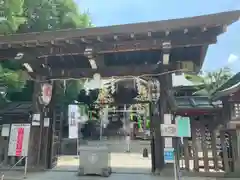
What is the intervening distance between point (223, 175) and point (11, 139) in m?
7.35

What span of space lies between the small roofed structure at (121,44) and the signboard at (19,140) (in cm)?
192

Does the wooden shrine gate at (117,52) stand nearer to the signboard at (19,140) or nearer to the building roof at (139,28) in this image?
the building roof at (139,28)

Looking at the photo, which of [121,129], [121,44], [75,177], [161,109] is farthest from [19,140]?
[121,129]

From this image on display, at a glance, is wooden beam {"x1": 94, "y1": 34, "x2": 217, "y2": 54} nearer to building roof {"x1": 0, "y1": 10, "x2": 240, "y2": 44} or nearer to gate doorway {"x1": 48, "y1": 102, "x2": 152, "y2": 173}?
building roof {"x1": 0, "y1": 10, "x2": 240, "y2": 44}

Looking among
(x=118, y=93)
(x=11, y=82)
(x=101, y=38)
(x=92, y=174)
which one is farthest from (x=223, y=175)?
(x=11, y=82)

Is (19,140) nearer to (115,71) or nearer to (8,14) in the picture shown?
(115,71)

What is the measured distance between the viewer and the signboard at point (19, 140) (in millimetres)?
8039

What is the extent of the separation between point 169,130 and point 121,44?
2.95 meters

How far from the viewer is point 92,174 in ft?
27.1

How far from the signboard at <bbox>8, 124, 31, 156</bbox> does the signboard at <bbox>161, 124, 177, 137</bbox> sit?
4.57 m

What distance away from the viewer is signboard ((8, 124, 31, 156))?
8.04 meters

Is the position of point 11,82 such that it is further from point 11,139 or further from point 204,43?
point 204,43

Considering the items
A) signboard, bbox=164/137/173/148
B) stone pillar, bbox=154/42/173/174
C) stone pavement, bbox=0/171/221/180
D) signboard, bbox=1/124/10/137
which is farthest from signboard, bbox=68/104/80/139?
signboard, bbox=1/124/10/137

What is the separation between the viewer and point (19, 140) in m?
8.12
